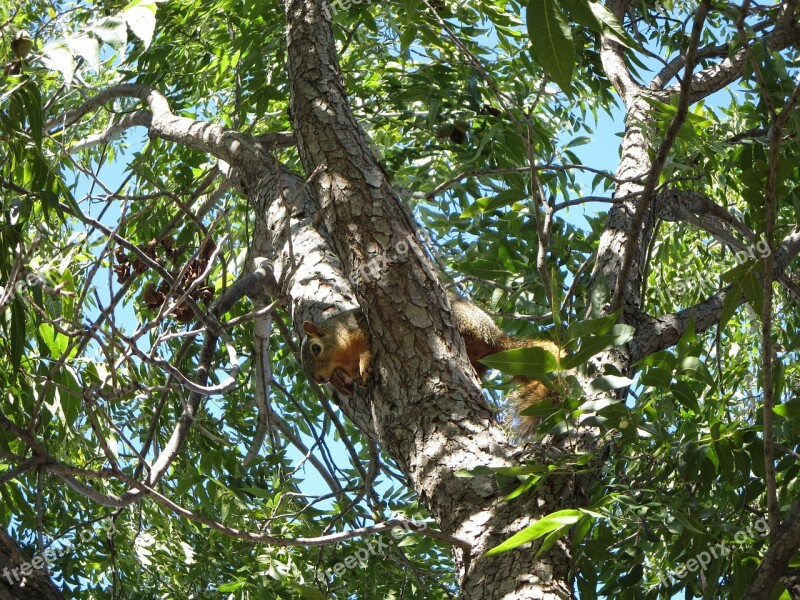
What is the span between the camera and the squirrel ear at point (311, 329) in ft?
7.52

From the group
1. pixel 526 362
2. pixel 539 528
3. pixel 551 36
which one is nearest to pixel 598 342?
pixel 526 362

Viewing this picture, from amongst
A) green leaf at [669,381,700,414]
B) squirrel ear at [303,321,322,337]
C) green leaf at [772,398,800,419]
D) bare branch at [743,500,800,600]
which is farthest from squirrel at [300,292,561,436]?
bare branch at [743,500,800,600]

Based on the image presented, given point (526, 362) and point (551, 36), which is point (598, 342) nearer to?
point (526, 362)

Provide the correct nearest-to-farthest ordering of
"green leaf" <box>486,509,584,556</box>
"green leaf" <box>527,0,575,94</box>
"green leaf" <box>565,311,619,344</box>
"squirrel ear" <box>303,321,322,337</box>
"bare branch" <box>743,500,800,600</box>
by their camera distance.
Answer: "green leaf" <box>527,0,575,94</box>
"green leaf" <box>486,509,584,556</box>
"bare branch" <box>743,500,800,600</box>
"green leaf" <box>565,311,619,344</box>
"squirrel ear" <box>303,321,322,337</box>

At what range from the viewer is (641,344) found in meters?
2.23

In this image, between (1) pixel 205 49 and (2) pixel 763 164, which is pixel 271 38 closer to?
(1) pixel 205 49

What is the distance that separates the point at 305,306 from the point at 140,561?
1666mm

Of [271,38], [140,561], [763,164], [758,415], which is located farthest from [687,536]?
[271,38]

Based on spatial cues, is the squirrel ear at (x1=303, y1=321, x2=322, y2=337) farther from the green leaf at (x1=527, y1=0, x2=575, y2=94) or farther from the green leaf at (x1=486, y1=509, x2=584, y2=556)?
the green leaf at (x1=527, y1=0, x2=575, y2=94)

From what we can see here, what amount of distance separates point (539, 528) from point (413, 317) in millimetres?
759

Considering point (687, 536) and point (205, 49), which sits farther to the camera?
point (205, 49)

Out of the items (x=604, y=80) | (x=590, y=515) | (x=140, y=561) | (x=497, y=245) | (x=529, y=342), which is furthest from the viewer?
(x=604, y=80)

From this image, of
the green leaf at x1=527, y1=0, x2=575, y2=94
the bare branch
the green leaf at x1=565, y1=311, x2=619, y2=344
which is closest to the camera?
the green leaf at x1=527, y1=0, x2=575, y2=94

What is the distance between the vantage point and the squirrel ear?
2.29 m
